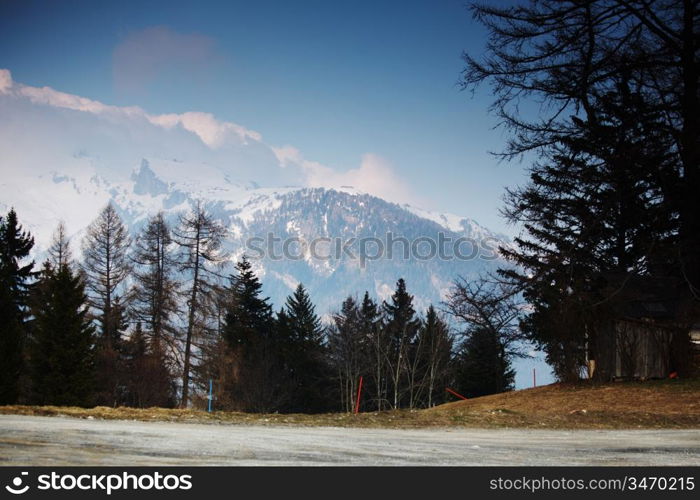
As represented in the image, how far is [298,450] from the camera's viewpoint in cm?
752

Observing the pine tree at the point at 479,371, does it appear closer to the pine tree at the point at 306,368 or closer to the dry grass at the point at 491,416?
the pine tree at the point at 306,368

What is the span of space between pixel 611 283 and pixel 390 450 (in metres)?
17.0

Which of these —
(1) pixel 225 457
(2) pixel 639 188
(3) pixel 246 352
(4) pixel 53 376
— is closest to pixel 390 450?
(1) pixel 225 457

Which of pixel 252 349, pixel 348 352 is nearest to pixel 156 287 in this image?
pixel 252 349

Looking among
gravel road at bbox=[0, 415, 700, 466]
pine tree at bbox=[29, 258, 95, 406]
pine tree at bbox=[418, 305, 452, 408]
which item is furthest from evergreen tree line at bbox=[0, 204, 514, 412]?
gravel road at bbox=[0, 415, 700, 466]

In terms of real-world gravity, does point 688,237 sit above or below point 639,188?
below

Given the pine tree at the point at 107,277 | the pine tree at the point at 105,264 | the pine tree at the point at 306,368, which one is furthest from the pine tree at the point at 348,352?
the pine tree at the point at 105,264

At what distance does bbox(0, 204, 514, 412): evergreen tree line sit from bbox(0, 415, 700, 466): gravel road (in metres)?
18.3

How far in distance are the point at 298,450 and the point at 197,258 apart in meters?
37.4

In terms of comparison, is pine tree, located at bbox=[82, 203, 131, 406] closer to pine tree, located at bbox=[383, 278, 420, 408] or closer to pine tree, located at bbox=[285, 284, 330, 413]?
pine tree, located at bbox=[383, 278, 420, 408]

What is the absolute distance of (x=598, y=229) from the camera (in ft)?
46.8

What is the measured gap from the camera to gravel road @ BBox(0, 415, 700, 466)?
20.6ft

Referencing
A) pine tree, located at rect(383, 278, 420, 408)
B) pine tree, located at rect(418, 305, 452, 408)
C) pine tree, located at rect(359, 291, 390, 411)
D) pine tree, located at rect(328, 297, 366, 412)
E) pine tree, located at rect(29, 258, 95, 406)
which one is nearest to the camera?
pine tree, located at rect(29, 258, 95, 406)
